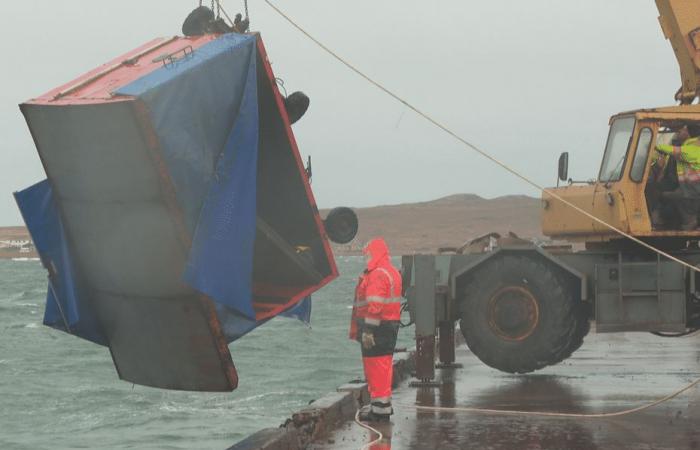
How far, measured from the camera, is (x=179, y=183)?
10.7 meters

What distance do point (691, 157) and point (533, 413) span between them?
12.6 ft

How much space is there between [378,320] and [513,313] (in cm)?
347

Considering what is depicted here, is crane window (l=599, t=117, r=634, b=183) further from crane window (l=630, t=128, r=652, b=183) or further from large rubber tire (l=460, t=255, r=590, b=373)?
large rubber tire (l=460, t=255, r=590, b=373)

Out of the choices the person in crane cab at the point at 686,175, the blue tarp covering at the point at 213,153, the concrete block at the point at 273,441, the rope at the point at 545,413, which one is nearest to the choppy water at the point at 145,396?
the rope at the point at 545,413

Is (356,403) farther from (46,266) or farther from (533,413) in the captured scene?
(46,266)

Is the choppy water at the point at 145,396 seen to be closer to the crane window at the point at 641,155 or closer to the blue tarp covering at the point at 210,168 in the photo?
the crane window at the point at 641,155

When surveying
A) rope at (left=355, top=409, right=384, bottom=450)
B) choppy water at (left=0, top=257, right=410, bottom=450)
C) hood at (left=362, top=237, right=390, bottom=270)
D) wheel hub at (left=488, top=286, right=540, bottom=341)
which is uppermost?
hood at (left=362, top=237, right=390, bottom=270)

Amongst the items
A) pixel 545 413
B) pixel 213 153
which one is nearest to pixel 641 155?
pixel 545 413

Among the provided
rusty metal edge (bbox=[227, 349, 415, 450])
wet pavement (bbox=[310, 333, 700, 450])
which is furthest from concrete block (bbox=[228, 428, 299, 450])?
wet pavement (bbox=[310, 333, 700, 450])

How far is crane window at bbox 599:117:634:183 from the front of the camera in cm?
1495

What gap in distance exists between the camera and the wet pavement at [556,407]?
10922mm

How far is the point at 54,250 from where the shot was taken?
39.1 feet

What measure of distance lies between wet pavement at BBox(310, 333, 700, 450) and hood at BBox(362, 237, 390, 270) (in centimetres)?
148

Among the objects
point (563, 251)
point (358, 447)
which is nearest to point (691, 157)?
point (563, 251)
